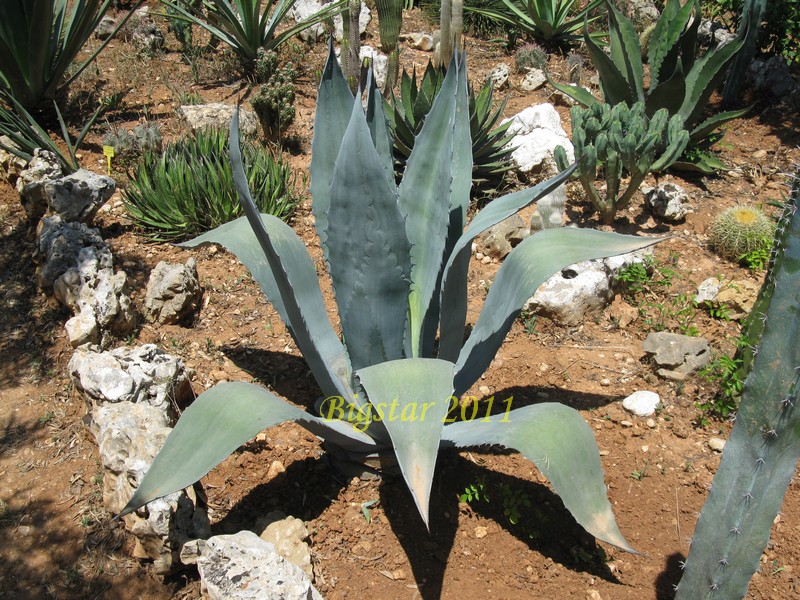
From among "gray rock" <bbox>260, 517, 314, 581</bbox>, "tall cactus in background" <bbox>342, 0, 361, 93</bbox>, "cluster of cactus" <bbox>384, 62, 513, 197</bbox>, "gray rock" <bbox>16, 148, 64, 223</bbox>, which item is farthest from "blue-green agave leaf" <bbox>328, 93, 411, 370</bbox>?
"gray rock" <bbox>16, 148, 64, 223</bbox>

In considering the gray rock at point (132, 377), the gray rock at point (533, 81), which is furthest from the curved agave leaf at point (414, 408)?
the gray rock at point (533, 81)

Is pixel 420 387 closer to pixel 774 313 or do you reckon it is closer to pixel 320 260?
pixel 774 313

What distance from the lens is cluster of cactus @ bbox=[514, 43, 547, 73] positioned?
6.06 m

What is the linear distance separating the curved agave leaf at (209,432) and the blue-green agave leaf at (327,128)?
60 cm

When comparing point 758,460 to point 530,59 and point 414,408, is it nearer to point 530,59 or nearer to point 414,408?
point 414,408

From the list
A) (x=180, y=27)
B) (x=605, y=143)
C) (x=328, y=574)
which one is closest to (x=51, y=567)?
(x=328, y=574)

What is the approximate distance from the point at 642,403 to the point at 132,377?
203 centimetres

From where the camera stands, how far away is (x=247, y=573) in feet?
5.81

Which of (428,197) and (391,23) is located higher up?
(391,23)

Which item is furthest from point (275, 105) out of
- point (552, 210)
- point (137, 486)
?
point (137, 486)

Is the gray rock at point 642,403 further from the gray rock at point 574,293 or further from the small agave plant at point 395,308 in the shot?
the small agave plant at point 395,308

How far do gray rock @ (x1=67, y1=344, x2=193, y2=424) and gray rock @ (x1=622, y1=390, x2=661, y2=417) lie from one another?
183cm

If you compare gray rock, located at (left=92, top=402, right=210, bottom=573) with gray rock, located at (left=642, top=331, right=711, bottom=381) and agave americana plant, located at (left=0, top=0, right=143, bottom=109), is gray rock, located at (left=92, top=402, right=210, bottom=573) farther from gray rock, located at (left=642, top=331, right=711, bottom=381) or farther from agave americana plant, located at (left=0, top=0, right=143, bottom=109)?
agave americana plant, located at (left=0, top=0, right=143, bottom=109)

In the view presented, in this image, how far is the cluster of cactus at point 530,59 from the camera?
6.06m
